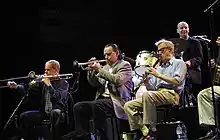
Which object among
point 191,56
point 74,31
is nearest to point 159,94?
point 191,56

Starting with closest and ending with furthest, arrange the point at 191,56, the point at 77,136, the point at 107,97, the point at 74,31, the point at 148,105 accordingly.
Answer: the point at 148,105 → the point at 77,136 → the point at 107,97 → the point at 191,56 → the point at 74,31

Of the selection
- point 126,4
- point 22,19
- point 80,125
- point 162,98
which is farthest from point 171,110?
point 22,19

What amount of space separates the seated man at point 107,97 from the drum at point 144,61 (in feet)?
0.47

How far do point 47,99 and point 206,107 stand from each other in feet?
6.69

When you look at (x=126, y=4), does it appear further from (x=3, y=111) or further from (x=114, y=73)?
(x=3, y=111)

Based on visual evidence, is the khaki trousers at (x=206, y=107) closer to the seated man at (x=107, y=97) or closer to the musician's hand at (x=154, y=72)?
the musician's hand at (x=154, y=72)

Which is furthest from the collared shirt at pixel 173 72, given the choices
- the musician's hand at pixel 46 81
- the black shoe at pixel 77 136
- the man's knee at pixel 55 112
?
the musician's hand at pixel 46 81

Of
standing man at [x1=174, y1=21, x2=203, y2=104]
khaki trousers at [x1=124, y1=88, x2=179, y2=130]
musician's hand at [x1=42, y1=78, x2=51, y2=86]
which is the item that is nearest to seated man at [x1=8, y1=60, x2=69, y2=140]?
musician's hand at [x1=42, y1=78, x2=51, y2=86]

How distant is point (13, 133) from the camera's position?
20.6 ft

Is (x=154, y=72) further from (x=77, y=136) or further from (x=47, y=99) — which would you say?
(x=47, y=99)

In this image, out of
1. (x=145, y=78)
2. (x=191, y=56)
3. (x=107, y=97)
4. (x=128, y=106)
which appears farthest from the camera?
(x=191, y=56)

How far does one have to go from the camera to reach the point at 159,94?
4457 millimetres

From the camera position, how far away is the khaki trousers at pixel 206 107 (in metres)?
4.43

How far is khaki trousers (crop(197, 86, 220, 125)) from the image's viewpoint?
4.43m
